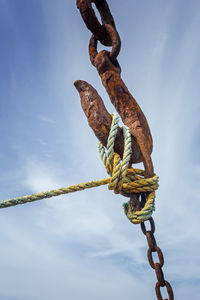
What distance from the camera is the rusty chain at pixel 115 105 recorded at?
1.42 metres

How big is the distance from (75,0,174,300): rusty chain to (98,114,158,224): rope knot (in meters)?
0.05

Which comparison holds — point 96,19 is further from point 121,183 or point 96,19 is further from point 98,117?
point 121,183

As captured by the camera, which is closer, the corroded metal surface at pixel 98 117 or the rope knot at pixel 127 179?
the rope knot at pixel 127 179

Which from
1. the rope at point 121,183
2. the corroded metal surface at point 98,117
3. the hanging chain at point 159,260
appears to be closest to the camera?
the hanging chain at point 159,260

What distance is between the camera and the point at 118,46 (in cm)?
177

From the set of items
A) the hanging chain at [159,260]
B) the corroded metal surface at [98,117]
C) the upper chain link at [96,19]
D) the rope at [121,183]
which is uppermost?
the upper chain link at [96,19]

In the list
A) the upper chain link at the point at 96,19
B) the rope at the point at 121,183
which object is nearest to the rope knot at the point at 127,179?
the rope at the point at 121,183

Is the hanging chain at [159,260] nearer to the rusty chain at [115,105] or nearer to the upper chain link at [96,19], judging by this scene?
the rusty chain at [115,105]

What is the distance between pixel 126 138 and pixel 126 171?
0.22 meters

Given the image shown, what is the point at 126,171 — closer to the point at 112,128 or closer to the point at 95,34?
the point at 112,128

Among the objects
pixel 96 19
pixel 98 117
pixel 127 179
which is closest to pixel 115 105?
pixel 98 117

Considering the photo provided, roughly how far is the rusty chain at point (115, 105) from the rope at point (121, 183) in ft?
0.18

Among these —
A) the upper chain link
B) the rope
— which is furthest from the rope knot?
the upper chain link

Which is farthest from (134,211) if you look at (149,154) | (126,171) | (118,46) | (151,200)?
(118,46)
